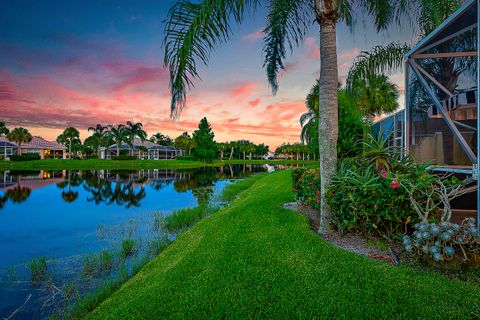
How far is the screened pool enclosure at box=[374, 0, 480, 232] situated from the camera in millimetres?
6242

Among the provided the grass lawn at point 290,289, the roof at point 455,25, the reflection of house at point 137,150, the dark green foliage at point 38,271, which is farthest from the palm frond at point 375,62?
the reflection of house at point 137,150

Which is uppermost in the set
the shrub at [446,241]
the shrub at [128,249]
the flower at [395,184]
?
the flower at [395,184]

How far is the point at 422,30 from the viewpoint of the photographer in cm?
839

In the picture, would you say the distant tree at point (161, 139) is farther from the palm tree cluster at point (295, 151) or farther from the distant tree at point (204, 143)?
the palm tree cluster at point (295, 151)

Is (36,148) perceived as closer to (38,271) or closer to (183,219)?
(183,219)

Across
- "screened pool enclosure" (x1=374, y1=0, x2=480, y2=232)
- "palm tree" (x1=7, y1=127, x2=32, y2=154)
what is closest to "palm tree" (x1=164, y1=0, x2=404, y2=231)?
"screened pool enclosure" (x1=374, y1=0, x2=480, y2=232)

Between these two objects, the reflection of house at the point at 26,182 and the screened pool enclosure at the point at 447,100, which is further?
the reflection of house at the point at 26,182

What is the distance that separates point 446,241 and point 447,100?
15.5 ft

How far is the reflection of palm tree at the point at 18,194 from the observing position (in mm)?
16797

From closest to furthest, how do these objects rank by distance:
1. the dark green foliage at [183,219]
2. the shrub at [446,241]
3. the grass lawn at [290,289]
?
the grass lawn at [290,289] → the shrub at [446,241] → the dark green foliage at [183,219]

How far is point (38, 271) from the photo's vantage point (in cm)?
613

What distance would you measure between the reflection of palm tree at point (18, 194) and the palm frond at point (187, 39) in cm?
1683

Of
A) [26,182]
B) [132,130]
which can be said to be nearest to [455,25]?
[26,182]

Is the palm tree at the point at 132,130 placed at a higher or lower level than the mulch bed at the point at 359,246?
higher
